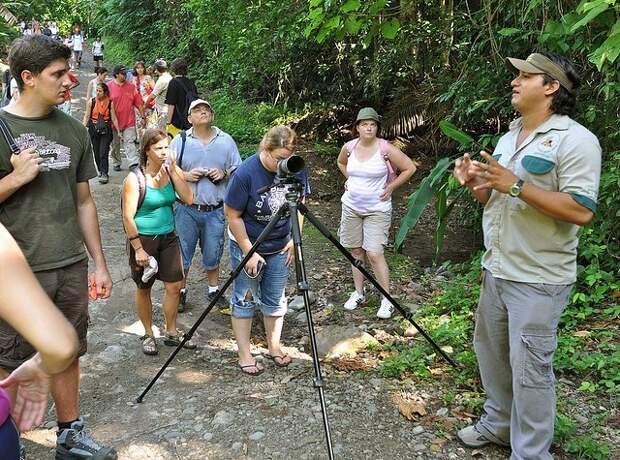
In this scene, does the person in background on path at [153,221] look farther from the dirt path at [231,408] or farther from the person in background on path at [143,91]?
the person in background on path at [143,91]

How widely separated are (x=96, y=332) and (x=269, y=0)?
701 cm

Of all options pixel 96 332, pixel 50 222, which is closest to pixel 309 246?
pixel 96 332

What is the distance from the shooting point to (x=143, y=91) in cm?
1217

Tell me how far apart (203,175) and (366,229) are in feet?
4.94

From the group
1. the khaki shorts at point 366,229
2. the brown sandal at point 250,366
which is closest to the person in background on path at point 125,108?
the khaki shorts at point 366,229

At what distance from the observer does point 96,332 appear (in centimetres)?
497

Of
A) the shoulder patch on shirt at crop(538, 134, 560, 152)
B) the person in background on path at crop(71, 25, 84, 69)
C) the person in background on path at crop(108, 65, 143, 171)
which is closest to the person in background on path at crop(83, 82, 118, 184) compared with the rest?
the person in background on path at crop(108, 65, 143, 171)

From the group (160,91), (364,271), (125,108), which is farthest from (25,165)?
(125,108)

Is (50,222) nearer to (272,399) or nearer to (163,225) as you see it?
(163,225)

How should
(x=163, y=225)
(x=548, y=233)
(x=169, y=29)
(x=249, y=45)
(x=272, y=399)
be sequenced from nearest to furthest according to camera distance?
1. (x=548, y=233)
2. (x=272, y=399)
3. (x=163, y=225)
4. (x=249, y=45)
5. (x=169, y=29)

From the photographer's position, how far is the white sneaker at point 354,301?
551 cm

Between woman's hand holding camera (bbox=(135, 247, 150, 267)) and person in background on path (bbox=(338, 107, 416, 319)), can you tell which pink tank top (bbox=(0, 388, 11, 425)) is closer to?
woman's hand holding camera (bbox=(135, 247, 150, 267))

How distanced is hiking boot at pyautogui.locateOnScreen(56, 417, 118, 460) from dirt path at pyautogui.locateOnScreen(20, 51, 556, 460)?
0.22 metres

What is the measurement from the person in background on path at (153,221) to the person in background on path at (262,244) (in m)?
0.50
